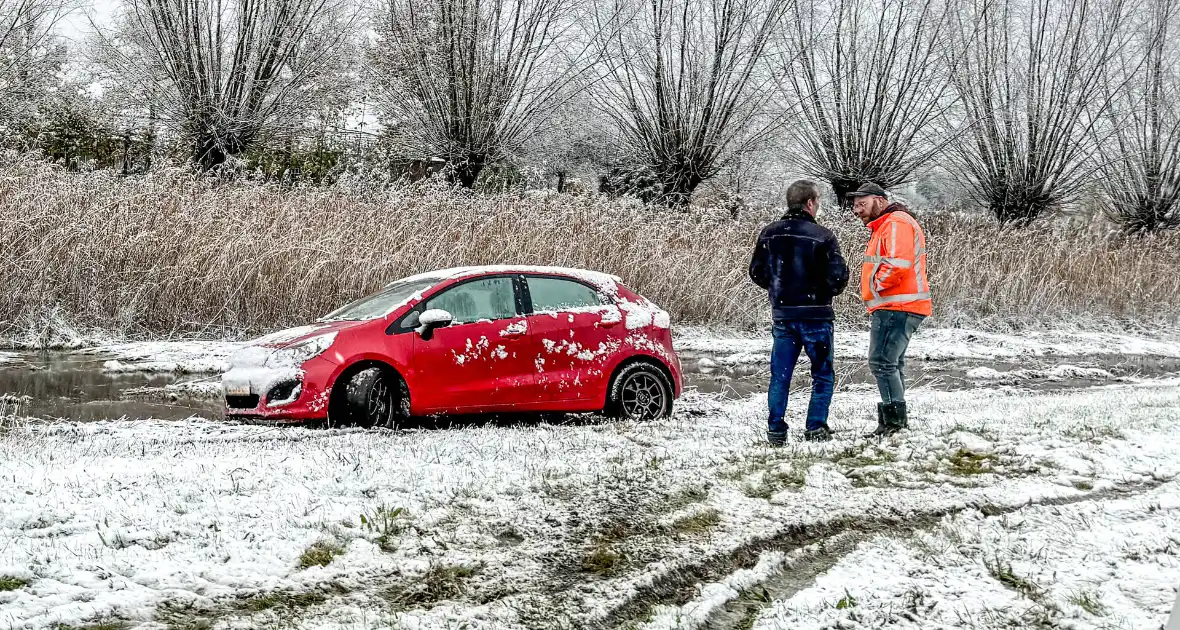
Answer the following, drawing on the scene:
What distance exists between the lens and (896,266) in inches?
285

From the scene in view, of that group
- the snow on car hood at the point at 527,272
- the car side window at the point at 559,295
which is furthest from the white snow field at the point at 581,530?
the snow on car hood at the point at 527,272

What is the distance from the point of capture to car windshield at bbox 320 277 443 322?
839cm

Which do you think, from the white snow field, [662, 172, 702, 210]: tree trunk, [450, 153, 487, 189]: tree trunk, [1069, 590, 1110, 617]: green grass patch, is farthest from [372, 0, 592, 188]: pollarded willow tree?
[1069, 590, 1110, 617]: green grass patch

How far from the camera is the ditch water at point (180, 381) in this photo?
9289mm

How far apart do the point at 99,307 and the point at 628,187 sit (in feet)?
39.5

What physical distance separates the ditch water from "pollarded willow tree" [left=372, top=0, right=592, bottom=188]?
779 cm

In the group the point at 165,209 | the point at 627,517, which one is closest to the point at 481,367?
the point at 627,517

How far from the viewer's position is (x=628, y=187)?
22.3 m

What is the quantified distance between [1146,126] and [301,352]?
23.3 m

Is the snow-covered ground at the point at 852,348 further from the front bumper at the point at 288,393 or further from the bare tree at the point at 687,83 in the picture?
the bare tree at the point at 687,83

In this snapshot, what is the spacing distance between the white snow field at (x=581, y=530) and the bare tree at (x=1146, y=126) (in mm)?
19557

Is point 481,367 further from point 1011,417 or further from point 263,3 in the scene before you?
point 263,3

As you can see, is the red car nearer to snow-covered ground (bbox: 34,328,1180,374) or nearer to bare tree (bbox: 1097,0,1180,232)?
snow-covered ground (bbox: 34,328,1180,374)

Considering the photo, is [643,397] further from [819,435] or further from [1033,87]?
[1033,87]
